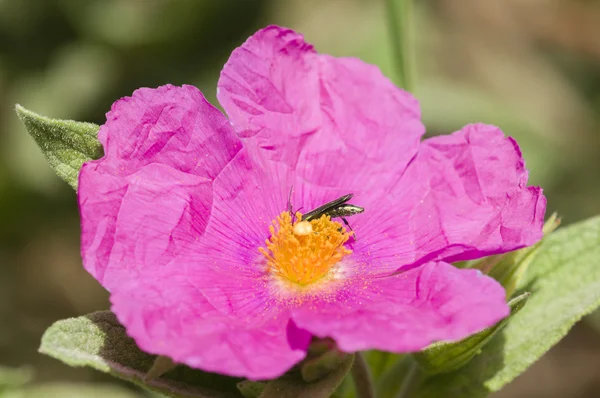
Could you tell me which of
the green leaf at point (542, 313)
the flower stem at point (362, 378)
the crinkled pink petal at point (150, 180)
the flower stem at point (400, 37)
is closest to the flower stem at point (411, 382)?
the green leaf at point (542, 313)

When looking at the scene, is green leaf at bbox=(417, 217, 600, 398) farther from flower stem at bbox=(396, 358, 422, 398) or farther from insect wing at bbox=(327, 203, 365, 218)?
insect wing at bbox=(327, 203, 365, 218)

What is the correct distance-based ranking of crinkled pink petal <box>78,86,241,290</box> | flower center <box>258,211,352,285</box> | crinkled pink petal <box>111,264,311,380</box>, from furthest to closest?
flower center <box>258,211,352,285</box> < crinkled pink petal <box>78,86,241,290</box> < crinkled pink petal <box>111,264,311,380</box>

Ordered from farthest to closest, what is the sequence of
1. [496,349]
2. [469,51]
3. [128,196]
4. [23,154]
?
[469,51], [23,154], [496,349], [128,196]

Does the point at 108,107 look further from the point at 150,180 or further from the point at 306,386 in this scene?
the point at 306,386

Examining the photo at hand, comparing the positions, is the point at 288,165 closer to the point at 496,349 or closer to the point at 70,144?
the point at 70,144

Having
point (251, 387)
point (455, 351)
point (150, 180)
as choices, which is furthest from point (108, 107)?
point (455, 351)

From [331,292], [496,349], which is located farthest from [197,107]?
[496,349]

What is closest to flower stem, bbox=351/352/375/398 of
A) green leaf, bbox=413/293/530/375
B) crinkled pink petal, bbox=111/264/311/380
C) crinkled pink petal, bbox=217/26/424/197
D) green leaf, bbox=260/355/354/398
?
green leaf, bbox=413/293/530/375
